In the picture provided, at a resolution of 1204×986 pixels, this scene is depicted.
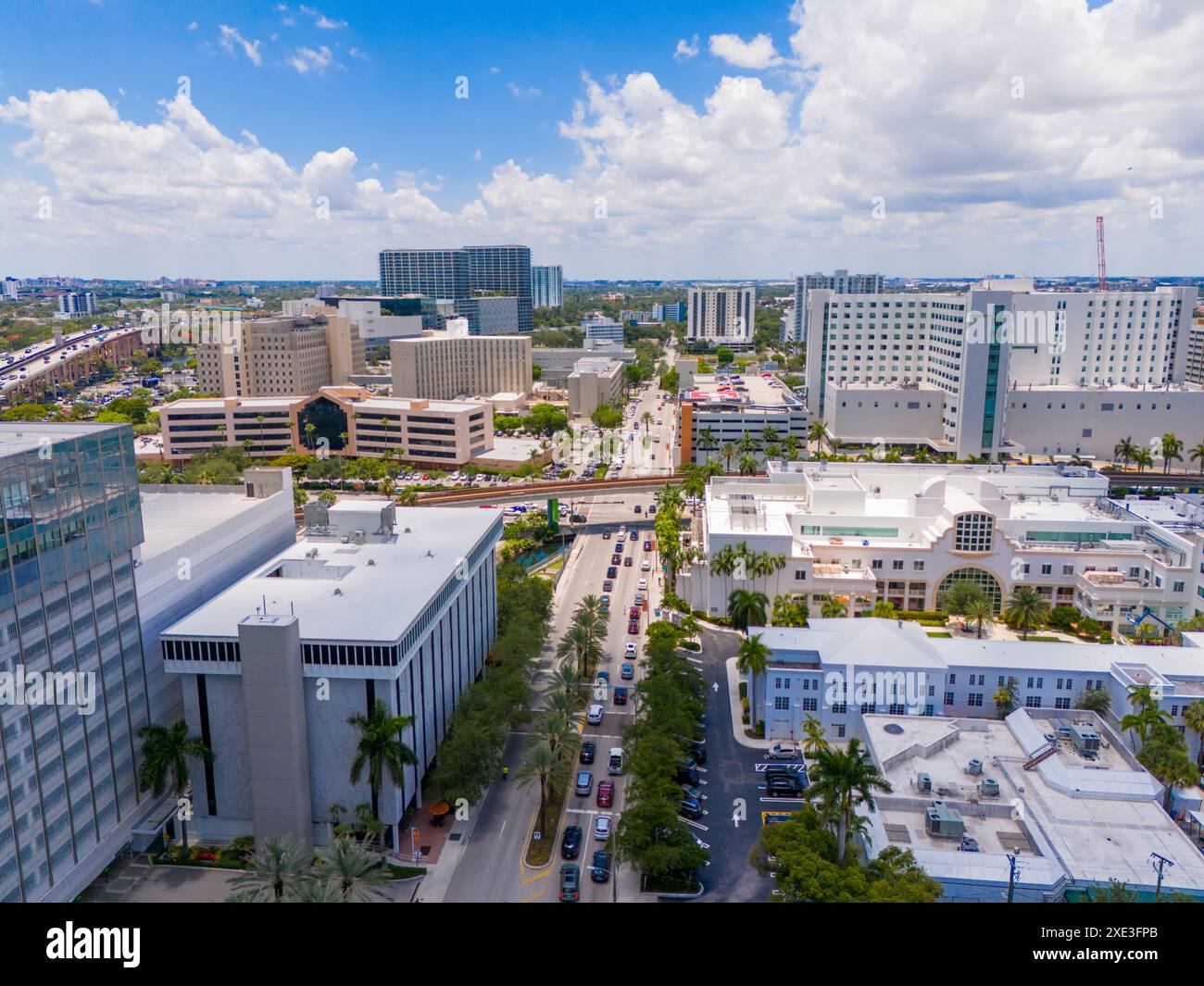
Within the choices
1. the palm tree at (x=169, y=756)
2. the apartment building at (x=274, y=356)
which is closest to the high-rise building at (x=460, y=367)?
the apartment building at (x=274, y=356)

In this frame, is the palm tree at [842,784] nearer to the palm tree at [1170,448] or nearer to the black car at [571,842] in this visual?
the black car at [571,842]

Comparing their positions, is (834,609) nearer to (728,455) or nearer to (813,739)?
(813,739)

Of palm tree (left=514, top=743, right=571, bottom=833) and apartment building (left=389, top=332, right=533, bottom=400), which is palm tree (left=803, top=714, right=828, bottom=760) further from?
apartment building (left=389, top=332, right=533, bottom=400)

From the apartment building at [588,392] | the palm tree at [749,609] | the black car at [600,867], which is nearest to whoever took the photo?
the black car at [600,867]

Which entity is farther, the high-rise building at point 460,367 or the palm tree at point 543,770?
the high-rise building at point 460,367

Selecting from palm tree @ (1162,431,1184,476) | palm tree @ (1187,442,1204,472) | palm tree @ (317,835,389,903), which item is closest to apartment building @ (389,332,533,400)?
palm tree @ (1162,431,1184,476)

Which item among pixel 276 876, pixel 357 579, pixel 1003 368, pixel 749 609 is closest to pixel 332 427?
pixel 357 579


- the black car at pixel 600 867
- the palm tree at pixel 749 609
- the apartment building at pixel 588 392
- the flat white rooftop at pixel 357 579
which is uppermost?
the apartment building at pixel 588 392
